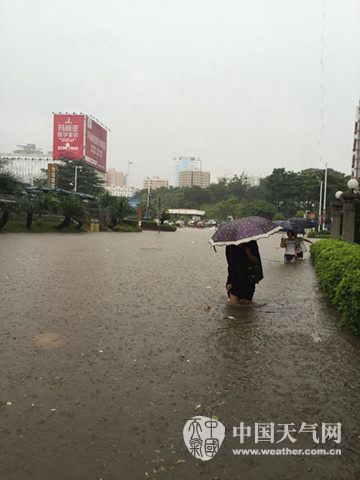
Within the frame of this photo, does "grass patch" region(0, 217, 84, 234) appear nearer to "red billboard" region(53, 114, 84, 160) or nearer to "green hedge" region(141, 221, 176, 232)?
"green hedge" region(141, 221, 176, 232)

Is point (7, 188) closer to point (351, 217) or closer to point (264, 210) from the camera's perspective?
point (351, 217)

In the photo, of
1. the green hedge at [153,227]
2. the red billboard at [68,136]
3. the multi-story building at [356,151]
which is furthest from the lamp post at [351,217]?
the red billboard at [68,136]

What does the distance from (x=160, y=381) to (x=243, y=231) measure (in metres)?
3.20

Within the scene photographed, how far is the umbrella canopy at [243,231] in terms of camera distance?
6.23 metres

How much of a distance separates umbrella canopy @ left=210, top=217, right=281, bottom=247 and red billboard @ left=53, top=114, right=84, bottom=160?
7369 cm

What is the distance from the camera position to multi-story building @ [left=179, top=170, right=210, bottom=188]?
512ft

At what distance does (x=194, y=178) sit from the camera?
156125mm

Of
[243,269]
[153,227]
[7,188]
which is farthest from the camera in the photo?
[153,227]

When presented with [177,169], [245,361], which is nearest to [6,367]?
[245,361]

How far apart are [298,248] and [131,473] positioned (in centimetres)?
1320

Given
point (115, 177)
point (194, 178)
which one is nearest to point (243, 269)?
point (194, 178)

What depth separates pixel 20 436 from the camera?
278 centimetres

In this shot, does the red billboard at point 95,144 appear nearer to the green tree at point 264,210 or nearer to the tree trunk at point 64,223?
the green tree at point 264,210

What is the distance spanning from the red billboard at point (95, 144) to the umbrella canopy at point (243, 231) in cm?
7517
